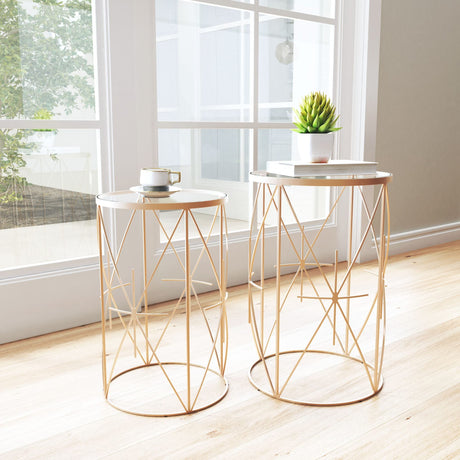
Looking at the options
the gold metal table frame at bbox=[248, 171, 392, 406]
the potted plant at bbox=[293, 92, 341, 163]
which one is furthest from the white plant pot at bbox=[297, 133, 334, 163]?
the gold metal table frame at bbox=[248, 171, 392, 406]

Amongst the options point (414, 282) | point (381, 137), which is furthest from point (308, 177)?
point (381, 137)

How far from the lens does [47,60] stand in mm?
2012

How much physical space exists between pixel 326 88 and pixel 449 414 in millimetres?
1894

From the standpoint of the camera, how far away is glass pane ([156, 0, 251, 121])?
234cm

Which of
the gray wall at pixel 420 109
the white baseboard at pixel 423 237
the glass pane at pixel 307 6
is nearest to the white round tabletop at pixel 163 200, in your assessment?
the glass pane at pixel 307 6

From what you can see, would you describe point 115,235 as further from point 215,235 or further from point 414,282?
point 414,282

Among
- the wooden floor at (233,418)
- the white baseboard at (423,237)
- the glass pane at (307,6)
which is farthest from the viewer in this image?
the white baseboard at (423,237)

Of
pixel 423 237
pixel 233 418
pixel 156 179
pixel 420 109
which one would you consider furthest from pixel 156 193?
pixel 423 237

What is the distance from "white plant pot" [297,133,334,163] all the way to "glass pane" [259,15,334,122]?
1.08 metres

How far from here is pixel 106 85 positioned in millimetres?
2146

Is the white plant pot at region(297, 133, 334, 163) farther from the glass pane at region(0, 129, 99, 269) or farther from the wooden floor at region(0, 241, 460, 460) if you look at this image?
the glass pane at region(0, 129, 99, 269)

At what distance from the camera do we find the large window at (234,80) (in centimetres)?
238

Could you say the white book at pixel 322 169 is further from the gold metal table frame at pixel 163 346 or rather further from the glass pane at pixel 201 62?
the glass pane at pixel 201 62

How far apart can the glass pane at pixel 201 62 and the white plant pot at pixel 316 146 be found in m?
0.90
